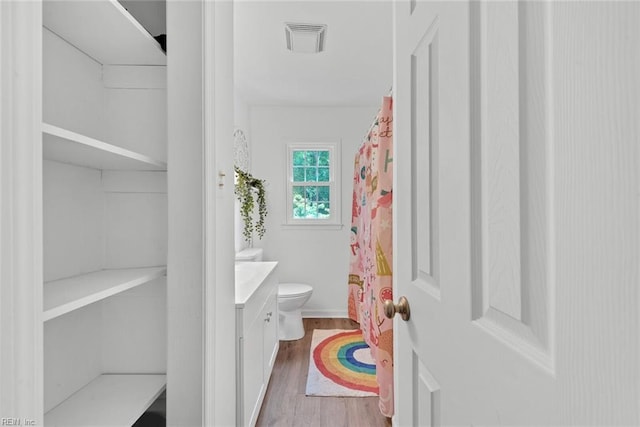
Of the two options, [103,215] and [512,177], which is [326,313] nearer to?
[103,215]

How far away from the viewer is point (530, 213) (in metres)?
0.42

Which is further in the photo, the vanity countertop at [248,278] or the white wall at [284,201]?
the white wall at [284,201]

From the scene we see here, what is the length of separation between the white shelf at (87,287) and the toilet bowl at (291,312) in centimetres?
194

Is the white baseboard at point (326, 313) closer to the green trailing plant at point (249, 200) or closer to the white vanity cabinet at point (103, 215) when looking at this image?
the green trailing plant at point (249, 200)

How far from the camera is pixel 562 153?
357 millimetres

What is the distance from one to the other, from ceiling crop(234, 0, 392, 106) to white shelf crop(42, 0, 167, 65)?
1172 millimetres

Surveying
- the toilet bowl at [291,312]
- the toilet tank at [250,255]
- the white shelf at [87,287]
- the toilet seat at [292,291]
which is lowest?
the toilet bowl at [291,312]

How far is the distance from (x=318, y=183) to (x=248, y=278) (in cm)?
207

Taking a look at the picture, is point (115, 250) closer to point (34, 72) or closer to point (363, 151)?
point (34, 72)

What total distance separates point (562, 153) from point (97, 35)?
3.92ft

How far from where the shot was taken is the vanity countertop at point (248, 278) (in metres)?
1.61

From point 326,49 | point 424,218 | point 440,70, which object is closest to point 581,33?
point 440,70

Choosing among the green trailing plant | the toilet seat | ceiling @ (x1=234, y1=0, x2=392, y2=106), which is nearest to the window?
the green trailing plant

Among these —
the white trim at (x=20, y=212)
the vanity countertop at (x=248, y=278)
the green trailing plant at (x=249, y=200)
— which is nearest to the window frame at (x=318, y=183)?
the green trailing plant at (x=249, y=200)
